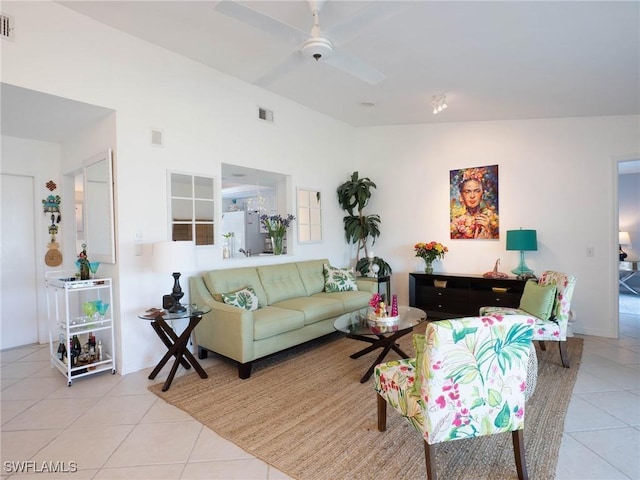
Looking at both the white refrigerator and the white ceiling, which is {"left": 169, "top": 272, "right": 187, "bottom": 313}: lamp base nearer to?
the white refrigerator

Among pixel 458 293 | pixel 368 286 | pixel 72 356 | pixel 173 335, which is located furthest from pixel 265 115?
pixel 458 293

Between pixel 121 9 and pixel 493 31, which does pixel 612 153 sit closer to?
pixel 493 31

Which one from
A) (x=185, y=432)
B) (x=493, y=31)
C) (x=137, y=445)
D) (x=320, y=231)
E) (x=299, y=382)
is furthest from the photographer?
(x=320, y=231)

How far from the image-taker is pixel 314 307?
3857 millimetres

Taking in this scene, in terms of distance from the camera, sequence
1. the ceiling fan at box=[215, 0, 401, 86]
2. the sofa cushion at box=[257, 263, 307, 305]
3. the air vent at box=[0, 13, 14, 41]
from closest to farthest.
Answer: the ceiling fan at box=[215, 0, 401, 86] → the air vent at box=[0, 13, 14, 41] → the sofa cushion at box=[257, 263, 307, 305]

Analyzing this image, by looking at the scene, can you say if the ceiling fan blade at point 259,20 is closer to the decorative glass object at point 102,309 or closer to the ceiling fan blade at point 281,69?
the ceiling fan blade at point 281,69

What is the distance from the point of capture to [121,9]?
2852 mm

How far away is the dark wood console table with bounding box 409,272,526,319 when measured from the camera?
4.52 m

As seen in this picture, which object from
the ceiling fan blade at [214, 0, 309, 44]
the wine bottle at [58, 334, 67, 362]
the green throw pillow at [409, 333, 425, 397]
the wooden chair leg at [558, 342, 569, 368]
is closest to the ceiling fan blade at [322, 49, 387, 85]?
the ceiling fan blade at [214, 0, 309, 44]

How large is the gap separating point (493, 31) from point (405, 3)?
0.83 metres

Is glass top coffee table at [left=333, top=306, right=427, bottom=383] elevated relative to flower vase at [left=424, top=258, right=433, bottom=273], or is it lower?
lower

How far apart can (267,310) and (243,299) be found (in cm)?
28

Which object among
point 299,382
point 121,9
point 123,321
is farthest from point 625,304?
point 121,9

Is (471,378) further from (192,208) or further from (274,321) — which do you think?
(192,208)
